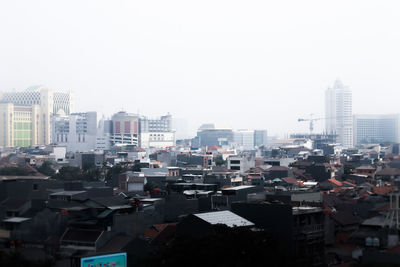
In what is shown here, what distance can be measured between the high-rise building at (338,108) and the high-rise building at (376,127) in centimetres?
153

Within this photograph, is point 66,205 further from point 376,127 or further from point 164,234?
point 376,127

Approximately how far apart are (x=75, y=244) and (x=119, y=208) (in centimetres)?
172

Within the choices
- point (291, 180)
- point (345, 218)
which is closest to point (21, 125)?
point (291, 180)

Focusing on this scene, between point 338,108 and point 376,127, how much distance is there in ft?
30.6

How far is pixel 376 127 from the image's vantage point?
10350 cm

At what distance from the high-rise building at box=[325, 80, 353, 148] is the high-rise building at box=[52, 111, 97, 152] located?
44.2 metres

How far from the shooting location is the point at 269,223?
1340 centimetres

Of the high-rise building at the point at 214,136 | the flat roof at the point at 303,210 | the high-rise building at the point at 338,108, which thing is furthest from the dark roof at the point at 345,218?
the high-rise building at the point at 338,108

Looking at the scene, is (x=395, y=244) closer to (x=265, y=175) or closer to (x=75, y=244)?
(x=75, y=244)

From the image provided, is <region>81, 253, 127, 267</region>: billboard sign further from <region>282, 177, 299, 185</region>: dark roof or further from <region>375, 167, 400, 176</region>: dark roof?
<region>375, 167, 400, 176</region>: dark roof

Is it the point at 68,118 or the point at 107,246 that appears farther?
the point at 68,118

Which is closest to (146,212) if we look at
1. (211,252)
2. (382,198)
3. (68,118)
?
(211,252)

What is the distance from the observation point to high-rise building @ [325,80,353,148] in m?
107

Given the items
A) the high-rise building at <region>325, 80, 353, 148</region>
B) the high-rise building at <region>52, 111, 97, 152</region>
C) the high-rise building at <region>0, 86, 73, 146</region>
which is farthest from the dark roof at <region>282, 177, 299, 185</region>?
the high-rise building at <region>325, 80, 353, 148</region>
